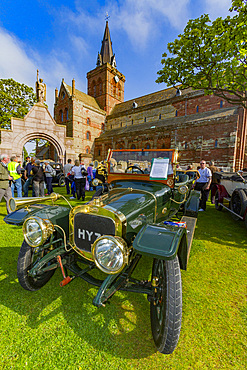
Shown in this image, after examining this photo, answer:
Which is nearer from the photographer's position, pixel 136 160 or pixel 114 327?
pixel 114 327

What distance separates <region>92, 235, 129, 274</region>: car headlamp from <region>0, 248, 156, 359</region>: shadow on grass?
2.38 ft

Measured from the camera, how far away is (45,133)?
648 inches

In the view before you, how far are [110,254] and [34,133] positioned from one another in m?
17.5

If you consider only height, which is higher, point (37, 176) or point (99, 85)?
point (99, 85)

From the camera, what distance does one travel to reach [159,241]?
1.50 meters

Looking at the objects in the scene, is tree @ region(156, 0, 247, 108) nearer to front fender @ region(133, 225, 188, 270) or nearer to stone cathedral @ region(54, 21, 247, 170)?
front fender @ region(133, 225, 188, 270)

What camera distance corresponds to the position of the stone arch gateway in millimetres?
14795

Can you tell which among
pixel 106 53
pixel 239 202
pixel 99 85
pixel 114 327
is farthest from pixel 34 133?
pixel 106 53

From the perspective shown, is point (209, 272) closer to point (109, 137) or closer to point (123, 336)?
point (123, 336)

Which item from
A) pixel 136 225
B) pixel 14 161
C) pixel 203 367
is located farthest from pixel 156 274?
pixel 14 161

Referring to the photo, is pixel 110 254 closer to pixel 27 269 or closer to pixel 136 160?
pixel 27 269

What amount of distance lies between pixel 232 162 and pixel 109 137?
56.1ft

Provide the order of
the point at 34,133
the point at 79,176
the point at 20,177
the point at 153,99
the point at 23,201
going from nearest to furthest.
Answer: the point at 23,201 < the point at 20,177 < the point at 79,176 < the point at 34,133 < the point at 153,99

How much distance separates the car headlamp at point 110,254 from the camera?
1489 mm
